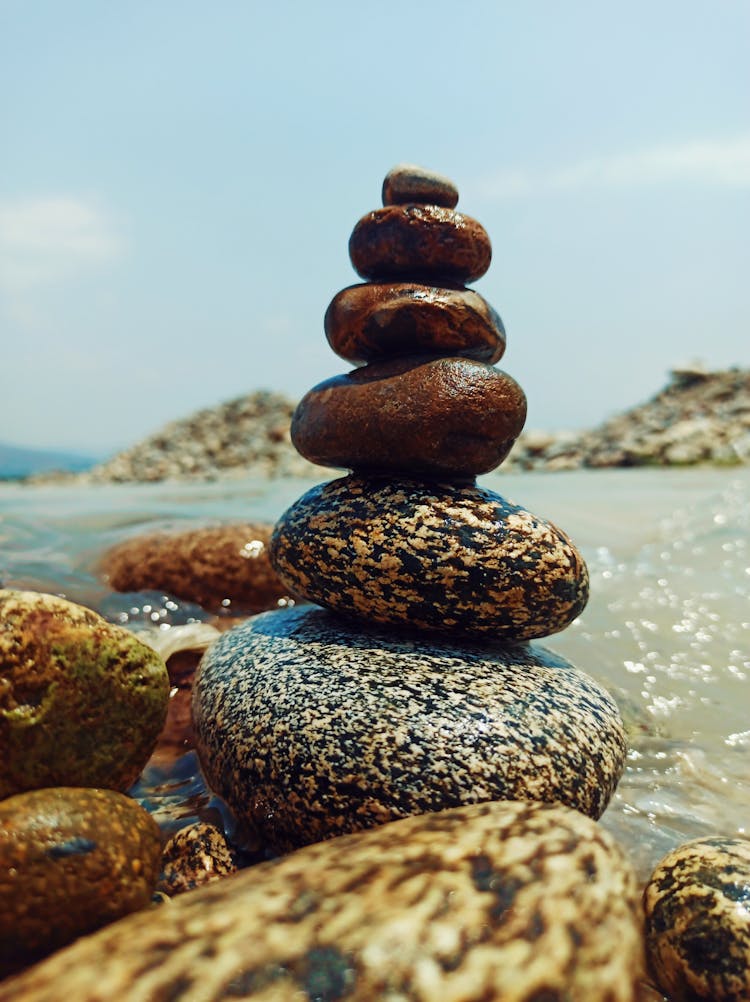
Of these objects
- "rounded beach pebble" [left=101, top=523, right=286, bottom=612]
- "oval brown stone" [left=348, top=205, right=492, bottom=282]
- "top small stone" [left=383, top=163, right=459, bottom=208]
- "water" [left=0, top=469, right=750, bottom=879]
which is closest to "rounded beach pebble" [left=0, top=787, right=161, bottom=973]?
"water" [left=0, top=469, right=750, bottom=879]

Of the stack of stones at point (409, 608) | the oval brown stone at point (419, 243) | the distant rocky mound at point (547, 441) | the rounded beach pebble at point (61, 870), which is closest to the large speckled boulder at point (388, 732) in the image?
the stack of stones at point (409, 608)

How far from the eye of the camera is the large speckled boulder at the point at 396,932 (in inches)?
75.4

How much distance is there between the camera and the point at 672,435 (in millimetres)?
24188

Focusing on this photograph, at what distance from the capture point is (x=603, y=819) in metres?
3.62

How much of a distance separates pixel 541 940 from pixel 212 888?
940 millimetres

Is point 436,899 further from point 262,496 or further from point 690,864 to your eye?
point 262,496

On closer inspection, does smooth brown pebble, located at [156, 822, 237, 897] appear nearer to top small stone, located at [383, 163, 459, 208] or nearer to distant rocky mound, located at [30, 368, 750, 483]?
top small stone, located at [383, 163, 459, 208]

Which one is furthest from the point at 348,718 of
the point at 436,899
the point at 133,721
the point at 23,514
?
the point at 23,514

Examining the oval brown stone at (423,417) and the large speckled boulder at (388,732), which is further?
the oval brown stone at (423,417)

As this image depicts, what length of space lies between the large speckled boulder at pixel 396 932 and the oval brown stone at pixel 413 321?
7.72 ft

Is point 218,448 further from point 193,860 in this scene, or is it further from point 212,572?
point 193,860

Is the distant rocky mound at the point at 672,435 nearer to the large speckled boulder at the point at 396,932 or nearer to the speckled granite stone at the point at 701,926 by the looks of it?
the speckled granite stone at the point at 701,926

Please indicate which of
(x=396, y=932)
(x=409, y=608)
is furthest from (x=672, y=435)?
(x=396, y=932)

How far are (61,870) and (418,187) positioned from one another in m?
3.35
